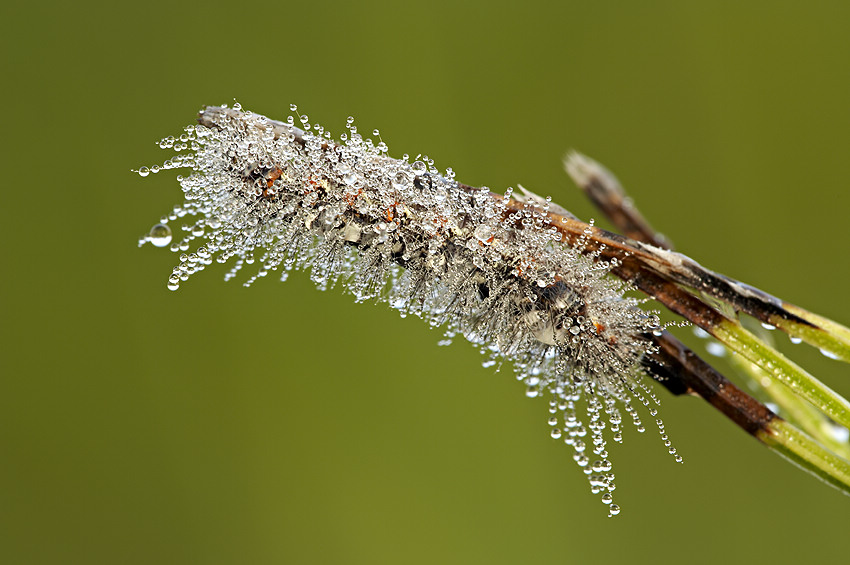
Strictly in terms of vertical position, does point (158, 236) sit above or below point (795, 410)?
above

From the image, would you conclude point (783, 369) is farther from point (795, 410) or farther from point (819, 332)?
point (795, 410)

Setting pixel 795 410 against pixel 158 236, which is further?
pixel 795 410

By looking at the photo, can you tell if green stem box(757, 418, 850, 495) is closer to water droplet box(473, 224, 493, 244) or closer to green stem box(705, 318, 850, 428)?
green stem box(705, 318, 850, 428)

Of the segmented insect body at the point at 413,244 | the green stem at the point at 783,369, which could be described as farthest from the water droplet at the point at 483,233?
the green stem at the point at 783,369

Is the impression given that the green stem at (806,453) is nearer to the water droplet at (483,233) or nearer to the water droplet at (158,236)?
the water droplet at (483,233)

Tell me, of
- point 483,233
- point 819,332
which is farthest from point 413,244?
point 819,332

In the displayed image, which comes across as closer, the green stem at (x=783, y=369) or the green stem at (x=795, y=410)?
the green stem at (x=783, y=369)

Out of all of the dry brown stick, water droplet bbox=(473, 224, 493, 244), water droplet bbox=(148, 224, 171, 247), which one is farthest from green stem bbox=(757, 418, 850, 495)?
water droplet bbox=(148, 224, 171, 247)

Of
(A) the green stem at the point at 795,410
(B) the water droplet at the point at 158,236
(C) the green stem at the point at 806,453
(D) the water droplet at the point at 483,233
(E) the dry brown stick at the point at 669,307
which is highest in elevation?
(B) the water droplet at the point at 158,236

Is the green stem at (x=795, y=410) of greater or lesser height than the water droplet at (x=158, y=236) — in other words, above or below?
below
